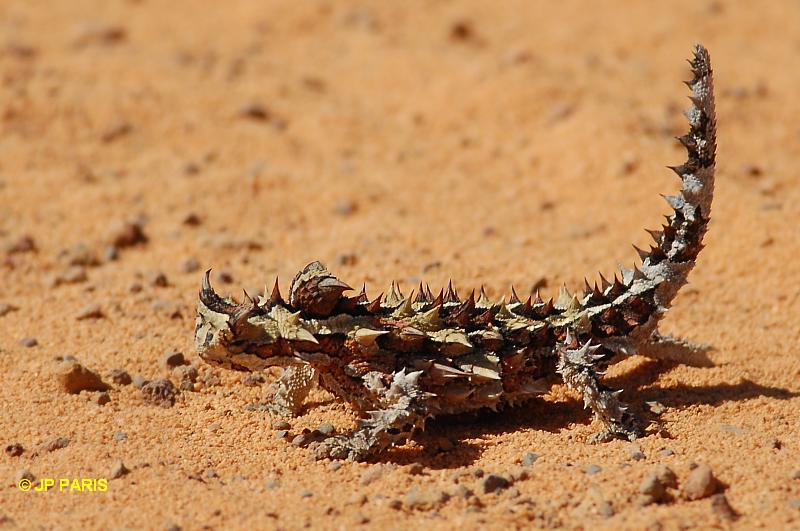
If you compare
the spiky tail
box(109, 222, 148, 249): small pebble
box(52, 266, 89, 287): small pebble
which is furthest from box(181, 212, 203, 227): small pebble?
the spiky tail

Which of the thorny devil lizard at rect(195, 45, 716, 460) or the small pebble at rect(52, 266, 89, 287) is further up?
the small pebble at rect(52, 266, 89, 287)

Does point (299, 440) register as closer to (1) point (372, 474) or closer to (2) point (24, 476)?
(1) point (372, 474)

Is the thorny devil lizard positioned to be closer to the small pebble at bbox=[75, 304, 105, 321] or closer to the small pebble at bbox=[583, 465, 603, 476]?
the small pebble at bbox=[583, 465, 603, 476]

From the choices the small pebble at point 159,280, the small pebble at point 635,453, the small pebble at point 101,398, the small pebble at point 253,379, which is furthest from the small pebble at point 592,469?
the small pebble at point 159,280

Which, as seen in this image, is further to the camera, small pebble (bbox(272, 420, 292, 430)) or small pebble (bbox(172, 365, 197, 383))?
small pebble (bbox(172, 365, 197, 383))

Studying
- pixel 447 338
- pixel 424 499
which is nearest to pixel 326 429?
pixel 447 338

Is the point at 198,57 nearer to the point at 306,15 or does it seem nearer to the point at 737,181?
the point at 306,15
